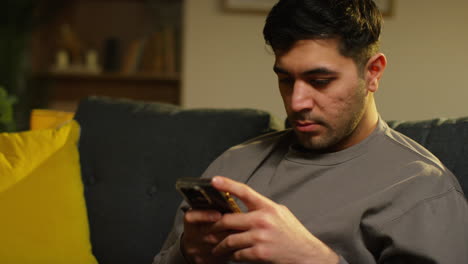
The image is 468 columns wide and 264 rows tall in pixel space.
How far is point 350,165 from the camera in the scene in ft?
3.68

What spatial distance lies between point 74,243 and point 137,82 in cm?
245

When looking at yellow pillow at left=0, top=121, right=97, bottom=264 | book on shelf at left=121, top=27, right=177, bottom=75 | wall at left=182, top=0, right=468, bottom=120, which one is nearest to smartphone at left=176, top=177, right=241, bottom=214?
yellow pillow at left=0, top=121, right=97, bottom=264

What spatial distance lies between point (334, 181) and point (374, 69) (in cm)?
27

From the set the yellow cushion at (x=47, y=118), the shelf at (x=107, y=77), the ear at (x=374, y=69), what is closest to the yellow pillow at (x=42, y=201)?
the yellow cushion at (x=47, y=118)

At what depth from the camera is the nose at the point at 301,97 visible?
1.11 metres

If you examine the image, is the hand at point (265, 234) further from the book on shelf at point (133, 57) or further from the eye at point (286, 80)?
the book on shelf at point (133, 57)

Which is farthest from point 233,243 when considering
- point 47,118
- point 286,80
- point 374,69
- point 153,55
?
point 153,55

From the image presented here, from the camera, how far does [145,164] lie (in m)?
1.60

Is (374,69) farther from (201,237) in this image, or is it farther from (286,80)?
(201,237)

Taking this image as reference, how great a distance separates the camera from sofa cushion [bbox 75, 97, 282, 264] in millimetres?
1526

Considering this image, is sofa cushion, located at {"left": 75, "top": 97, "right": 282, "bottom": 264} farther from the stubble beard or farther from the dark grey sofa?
the stubble beard

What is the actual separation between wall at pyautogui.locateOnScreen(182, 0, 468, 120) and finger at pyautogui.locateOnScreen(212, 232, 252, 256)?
1.93 m

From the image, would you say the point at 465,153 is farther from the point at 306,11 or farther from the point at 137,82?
the point at 137,82

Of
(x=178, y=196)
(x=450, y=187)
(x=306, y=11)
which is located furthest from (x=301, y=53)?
(x=178, y=196)
